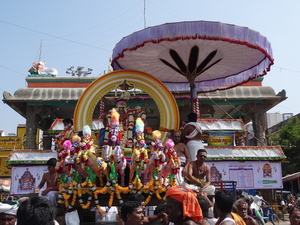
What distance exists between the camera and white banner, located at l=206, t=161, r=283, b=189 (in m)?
15.2

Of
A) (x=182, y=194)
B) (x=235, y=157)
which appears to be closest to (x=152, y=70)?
(x=235, y=157)

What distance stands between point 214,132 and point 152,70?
6041mm

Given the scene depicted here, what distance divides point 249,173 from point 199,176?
904 centimetres

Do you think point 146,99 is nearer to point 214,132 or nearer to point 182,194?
point 214,132

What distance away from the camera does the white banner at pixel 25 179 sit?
1439cm

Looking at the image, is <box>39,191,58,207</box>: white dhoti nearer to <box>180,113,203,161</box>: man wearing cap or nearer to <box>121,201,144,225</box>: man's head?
A: <box>180,113,203,161</box>: man wearing cap

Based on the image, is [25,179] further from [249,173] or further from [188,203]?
[188,203]

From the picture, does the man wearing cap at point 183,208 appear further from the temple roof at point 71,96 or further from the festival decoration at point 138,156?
the temple roof at point 71,96

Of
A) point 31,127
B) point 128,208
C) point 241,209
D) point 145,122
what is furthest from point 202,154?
point 31,127

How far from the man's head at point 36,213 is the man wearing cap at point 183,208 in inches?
47.9

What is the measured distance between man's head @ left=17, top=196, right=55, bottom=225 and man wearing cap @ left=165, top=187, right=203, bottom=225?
1.22m

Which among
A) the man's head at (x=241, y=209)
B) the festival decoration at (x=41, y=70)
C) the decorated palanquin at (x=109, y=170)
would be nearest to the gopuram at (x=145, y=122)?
the decorated palanquin at (x=109, y=170)

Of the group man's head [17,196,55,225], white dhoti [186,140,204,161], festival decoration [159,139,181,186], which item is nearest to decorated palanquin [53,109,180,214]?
festival decoration [159,139,181,186]

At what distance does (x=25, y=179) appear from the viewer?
48.3 feet
